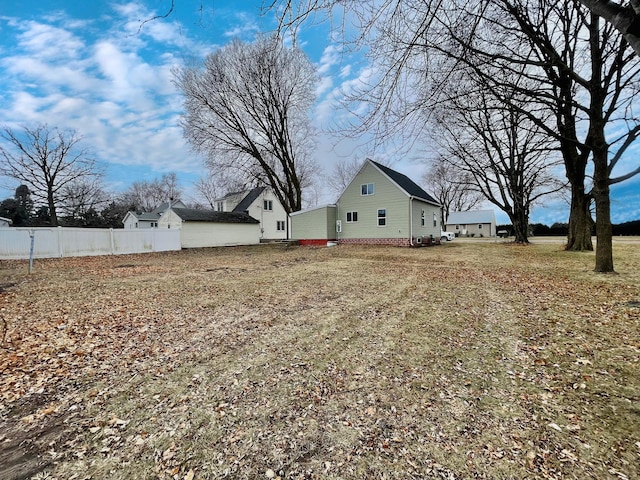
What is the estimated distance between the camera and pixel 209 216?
2514cm

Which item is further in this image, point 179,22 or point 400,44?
point 400,44

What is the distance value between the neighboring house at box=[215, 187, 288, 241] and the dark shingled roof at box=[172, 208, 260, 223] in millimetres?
3012

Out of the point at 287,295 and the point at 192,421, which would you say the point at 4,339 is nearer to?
the point at 192,421

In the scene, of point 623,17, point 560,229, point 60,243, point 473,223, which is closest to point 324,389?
point 623,17

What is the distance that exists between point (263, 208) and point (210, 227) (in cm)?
884

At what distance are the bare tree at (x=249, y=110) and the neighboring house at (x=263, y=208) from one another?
8685 mm

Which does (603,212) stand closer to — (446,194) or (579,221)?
(579,221)

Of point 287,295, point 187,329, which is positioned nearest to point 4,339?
point 187,329

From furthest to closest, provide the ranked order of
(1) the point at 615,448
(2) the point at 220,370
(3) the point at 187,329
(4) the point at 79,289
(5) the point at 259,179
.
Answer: (5) the point at 259,179
(4) the point at 79,289
(3) the point at 187,329
(2) the point at 220,370
(1) the point at 615,448

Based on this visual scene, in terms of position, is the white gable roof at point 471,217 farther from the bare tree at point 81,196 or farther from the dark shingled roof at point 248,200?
the bare tree at point 81,196

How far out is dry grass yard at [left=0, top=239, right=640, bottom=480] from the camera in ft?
6.16

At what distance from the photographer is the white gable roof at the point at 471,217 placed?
5038cm

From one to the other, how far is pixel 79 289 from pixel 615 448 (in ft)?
31.1

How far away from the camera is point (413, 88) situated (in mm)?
4387
